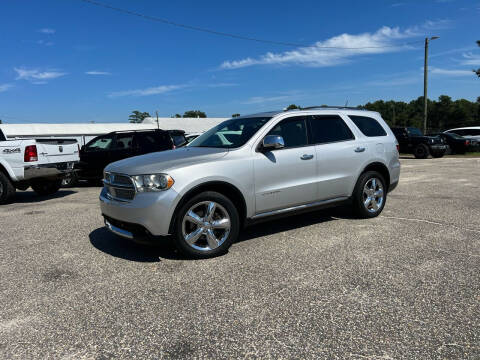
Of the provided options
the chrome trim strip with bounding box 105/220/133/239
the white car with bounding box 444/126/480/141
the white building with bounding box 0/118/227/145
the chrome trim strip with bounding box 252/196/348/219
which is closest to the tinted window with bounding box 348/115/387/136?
the chrome trim strip with bounding box 252/196/348/219

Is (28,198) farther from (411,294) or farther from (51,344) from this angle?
(411,294)

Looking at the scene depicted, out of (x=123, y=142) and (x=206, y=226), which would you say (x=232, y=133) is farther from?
(x=123, y=142)

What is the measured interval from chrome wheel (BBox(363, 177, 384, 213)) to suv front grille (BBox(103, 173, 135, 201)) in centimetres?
362

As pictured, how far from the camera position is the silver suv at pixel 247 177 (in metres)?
3.87

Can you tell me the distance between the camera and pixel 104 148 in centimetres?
1112

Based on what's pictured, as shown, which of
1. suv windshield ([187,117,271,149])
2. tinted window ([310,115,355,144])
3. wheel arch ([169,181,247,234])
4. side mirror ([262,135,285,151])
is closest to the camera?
wheel arch ([169,181,247,234])

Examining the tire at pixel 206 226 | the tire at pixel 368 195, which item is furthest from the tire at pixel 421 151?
the tire at pixel 206 226

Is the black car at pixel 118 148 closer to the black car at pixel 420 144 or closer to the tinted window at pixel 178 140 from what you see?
the tinted window at pixel 178 140

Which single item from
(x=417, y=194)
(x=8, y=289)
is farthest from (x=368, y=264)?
(x=417, y=194)

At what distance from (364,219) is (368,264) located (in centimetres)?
208

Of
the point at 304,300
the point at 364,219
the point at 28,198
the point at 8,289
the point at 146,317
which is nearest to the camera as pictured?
the point at 146,317

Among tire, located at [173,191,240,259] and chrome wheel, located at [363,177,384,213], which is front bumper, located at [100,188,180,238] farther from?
chrome wheel, located at [363,177,384,213]

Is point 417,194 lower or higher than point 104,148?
lower

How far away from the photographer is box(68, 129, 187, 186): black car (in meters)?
11.0
